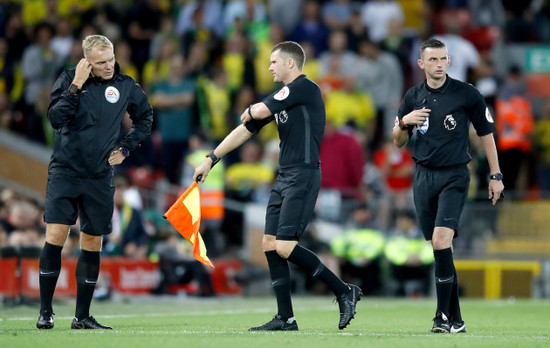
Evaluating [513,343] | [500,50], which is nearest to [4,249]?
[513,343]

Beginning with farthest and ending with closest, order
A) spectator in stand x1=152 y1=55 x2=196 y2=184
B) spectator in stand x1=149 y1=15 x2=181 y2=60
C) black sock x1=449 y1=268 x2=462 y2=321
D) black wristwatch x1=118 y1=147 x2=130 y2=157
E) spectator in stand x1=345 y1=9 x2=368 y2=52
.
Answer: spectator in stand x1=149 y1=15 x2=181 y2=60
spectator in stand x1=345 y1=9 x2=368 y2=52
spectator in stand x1=152 y1=55 x2=196 y2=184
black wristwatch x1=118 y1=147 x2=130 y2=157
black sock x1=449 y1=268 x2=462 y2=321

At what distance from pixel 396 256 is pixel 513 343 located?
993cm

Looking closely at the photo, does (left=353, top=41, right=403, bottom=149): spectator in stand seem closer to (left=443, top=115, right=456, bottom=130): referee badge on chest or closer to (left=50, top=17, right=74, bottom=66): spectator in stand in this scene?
(left=50, top=17, right=74, bottom=66): spectator in stand

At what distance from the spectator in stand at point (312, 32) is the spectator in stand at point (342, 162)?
2.30m

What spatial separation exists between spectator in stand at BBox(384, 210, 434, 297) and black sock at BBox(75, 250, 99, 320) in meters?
9.48

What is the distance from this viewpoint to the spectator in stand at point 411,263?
18594 millimetres

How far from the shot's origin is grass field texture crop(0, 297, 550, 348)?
28.0ft

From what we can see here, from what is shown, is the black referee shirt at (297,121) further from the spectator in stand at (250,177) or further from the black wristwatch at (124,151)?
the spectator in stand at (250,177)

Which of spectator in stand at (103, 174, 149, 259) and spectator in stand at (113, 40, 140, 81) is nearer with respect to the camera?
spectator in stand at (103, 174, 149, 259)

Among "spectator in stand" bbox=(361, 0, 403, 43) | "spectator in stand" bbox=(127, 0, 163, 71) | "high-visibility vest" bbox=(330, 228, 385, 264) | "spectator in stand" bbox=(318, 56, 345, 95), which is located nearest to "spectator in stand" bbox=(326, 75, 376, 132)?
"spectator in stand" bbox=(318, 56, 345, 95)

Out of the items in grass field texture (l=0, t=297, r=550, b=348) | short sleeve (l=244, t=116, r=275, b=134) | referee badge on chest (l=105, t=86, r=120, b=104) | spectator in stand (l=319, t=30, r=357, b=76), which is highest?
spectator in stand (l=319, t=30, r=357, b=76)

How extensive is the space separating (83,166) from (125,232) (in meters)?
7.70

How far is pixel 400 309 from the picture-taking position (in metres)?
14.5

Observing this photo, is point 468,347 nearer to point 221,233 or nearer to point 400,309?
point 400,309
